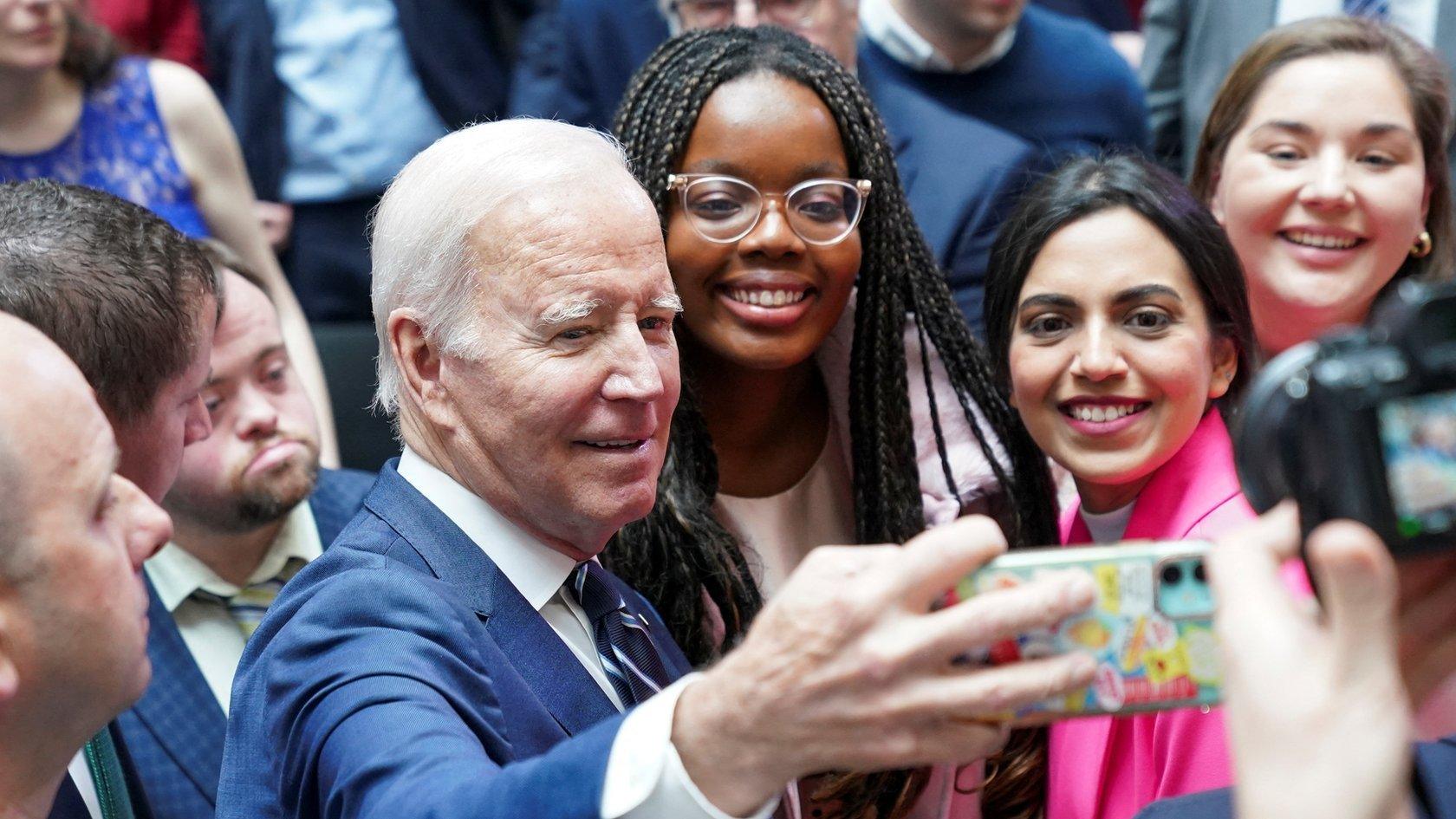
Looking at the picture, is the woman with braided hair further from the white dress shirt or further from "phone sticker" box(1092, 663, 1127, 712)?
"phone sticker" box(1092, 663, 1127, 712)

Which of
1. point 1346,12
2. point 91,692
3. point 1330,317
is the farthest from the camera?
point 1346,12

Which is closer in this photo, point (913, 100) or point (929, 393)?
point (929, 393)

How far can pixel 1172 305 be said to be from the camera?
7.47 feet

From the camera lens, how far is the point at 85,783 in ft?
6.22

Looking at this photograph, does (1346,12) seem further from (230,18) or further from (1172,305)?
(230,18)

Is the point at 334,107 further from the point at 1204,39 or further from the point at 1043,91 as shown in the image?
the point at 1204,39

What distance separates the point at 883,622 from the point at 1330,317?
1.94 meters

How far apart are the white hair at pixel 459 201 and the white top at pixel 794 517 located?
90cm

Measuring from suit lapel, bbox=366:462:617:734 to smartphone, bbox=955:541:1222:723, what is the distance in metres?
0.59

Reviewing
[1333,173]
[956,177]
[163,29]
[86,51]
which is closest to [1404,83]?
[1333,173]

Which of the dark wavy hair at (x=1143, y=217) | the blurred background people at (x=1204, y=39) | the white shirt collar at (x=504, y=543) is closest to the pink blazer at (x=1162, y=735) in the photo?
the dark wavy hair at (x=1143, y=217)

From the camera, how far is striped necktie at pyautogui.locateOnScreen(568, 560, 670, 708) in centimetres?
184

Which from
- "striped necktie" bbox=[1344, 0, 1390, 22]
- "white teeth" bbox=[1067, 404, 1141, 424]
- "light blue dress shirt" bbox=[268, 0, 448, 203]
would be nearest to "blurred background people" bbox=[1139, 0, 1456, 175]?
"striped necktie" bbox=[1344, 0, 1390, 22]

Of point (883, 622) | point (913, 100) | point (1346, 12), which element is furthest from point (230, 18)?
point (883, 622)
